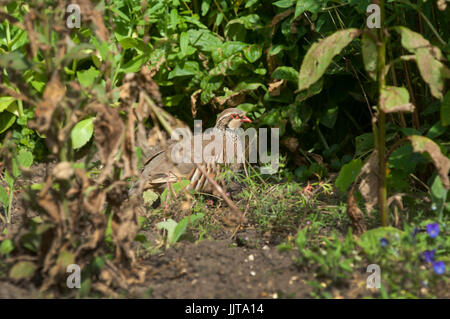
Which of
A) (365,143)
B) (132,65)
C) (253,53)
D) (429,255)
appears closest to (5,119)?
(132,65)

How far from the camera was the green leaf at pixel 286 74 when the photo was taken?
4.48m

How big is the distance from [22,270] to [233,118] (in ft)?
9.00

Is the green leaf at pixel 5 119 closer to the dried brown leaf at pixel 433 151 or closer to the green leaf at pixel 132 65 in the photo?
the green leaf at pixel 132 65

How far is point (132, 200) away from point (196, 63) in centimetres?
258

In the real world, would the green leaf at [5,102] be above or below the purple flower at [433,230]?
above

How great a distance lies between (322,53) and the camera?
2.82 metres

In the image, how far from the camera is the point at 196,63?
504cm

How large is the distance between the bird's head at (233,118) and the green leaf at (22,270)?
8.75 ft

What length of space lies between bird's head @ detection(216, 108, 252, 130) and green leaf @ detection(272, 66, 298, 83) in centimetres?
53

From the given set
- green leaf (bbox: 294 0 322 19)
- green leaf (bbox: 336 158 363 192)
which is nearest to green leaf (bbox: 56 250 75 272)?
green leaf (bbox: 336 158 363 192)

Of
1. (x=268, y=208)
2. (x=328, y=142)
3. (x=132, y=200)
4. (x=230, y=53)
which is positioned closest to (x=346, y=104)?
(x=328, y=142)

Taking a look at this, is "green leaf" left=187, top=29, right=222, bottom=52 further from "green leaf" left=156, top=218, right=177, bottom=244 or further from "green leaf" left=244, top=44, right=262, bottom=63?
"green leaf" left=156, top=218, right=177, bottom=244

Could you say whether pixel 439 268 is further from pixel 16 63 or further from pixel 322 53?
pixel 16 63

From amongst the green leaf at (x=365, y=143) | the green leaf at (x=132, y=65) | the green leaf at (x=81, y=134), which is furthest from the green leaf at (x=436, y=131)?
the green leaf at (x=81, y=134)
